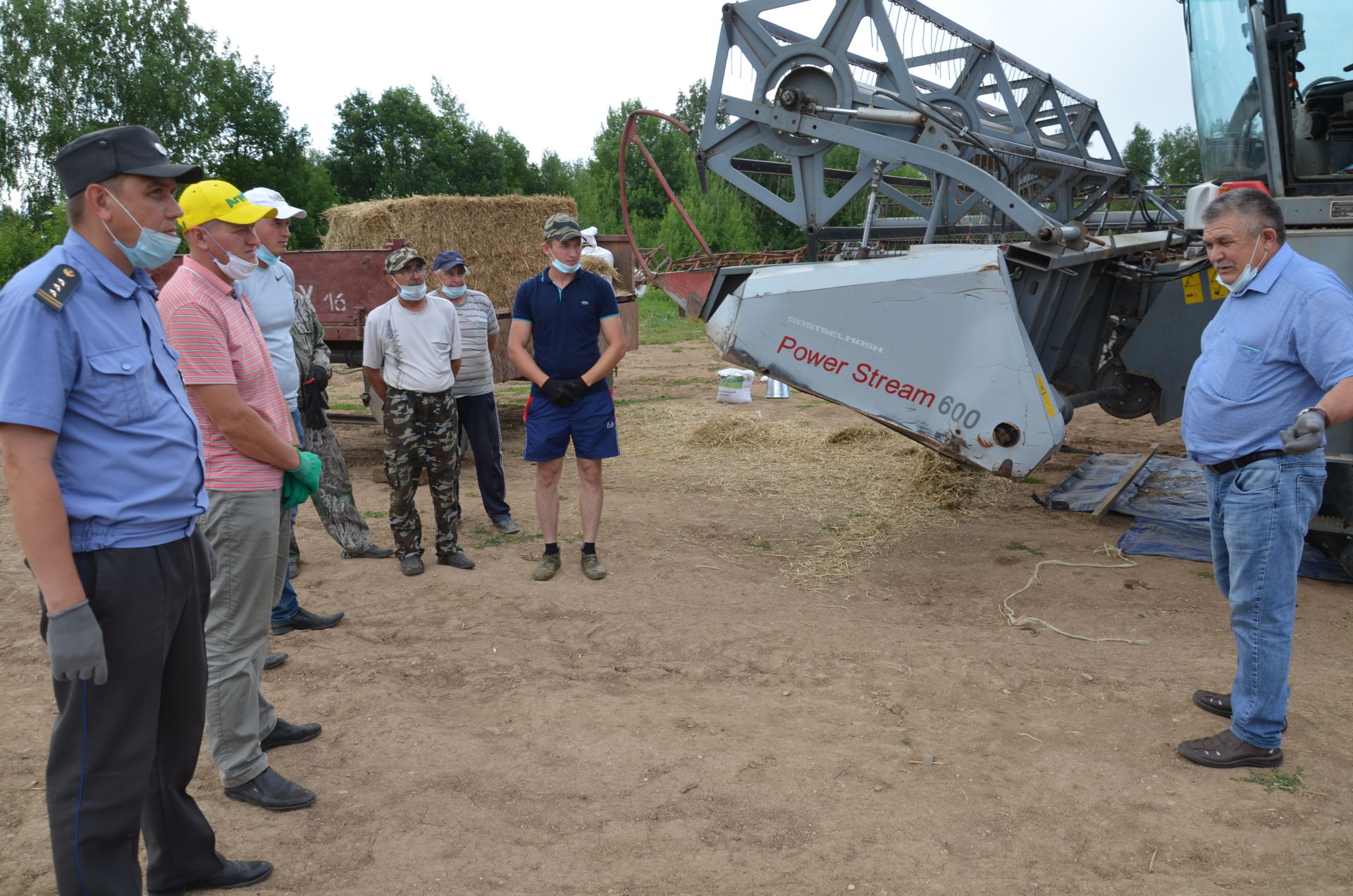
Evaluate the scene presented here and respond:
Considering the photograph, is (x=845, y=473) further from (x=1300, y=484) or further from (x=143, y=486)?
(x=143, y=486)

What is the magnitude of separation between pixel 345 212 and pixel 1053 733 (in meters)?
9.63

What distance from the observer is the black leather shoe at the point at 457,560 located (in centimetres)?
563

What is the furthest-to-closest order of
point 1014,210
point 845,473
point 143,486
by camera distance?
point 845,473, point 1014,210, point 143,486

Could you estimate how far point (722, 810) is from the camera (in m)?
3.12

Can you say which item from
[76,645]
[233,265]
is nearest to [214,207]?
[233,265]

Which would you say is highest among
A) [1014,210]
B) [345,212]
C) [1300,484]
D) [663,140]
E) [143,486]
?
[663,140]

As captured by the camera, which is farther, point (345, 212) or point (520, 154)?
point (520, 154)

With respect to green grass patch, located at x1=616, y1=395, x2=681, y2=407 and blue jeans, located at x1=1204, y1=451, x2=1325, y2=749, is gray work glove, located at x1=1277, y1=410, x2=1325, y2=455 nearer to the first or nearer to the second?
blue jeans, located at x1=1204, y1=451, x2=1325, y2=749

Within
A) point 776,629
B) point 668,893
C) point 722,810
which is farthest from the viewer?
point 776,629

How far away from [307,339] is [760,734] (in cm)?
348

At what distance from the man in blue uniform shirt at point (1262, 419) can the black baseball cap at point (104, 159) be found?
3.25 metres

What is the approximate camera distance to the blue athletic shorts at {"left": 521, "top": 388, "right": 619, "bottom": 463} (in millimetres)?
5340

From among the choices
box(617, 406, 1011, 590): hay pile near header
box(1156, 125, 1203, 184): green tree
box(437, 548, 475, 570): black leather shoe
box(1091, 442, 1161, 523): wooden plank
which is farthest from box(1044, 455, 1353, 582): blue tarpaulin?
box(1156, 125, 1203, 184): green tree

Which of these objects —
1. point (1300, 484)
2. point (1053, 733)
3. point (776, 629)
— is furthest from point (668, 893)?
point (1300, 484)
